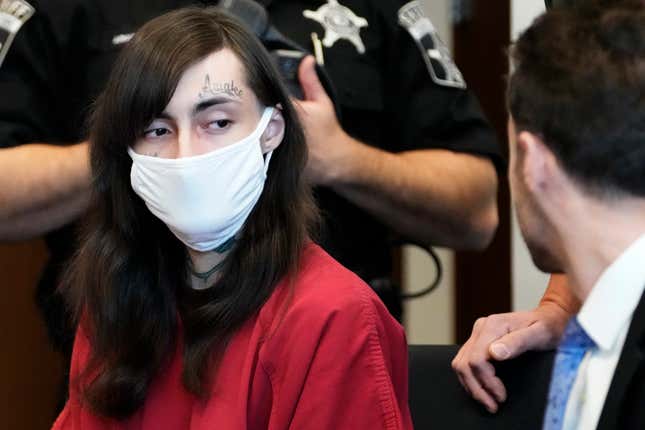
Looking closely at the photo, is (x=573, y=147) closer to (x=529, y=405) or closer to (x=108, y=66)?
(x=529, y=405)

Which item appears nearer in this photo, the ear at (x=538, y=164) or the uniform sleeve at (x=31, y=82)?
the ear at (x=538, y=164)

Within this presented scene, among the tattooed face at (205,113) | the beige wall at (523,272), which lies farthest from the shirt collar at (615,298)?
the beige wall at (523,272)

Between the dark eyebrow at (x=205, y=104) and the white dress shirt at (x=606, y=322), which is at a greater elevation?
the dark eyebrow at (x=205, y=104)

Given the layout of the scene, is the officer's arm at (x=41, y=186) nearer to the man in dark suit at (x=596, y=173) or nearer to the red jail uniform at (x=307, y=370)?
the red jail uniform at (x=307, y=370)

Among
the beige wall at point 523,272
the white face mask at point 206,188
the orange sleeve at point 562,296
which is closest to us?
the white face mask at point 206,188

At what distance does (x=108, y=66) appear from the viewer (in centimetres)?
169

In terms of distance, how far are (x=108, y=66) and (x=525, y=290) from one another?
44.7 inches

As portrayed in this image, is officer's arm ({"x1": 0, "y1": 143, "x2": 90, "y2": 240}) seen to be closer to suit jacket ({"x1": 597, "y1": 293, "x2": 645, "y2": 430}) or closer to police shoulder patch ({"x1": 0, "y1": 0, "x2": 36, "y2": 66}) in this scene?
police shoulder patch ({"x1": 0, "y1": 0, "x2": 36, "y2": 66})

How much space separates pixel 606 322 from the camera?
1.09 metres

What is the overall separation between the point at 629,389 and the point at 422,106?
0.81 meters

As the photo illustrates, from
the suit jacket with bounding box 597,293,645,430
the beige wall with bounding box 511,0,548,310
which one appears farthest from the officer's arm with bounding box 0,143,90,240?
the beige wall with bounding box 511,0,548,310

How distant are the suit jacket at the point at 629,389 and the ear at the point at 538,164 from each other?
146 millimetres

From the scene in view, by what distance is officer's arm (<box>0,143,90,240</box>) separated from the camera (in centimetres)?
164

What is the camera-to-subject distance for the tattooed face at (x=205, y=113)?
1.32m
